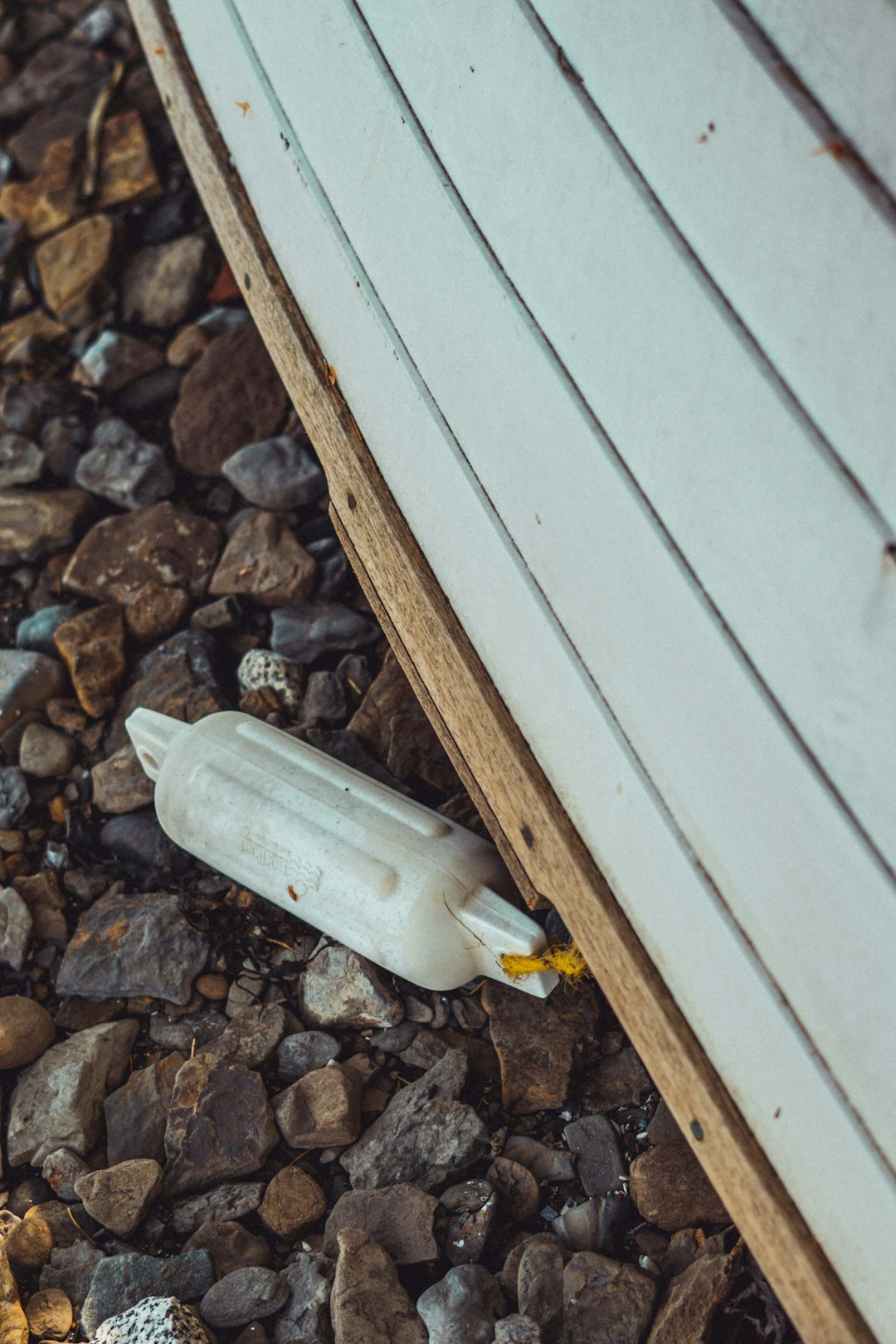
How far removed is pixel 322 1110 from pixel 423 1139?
17 cm

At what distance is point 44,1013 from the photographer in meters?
2.01

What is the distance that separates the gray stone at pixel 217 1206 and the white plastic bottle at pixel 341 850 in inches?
15.5

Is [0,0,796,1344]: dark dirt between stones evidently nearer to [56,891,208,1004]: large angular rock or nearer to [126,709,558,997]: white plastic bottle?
[56,891,208,1004]: large angular rock

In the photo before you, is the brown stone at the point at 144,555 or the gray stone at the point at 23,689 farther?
the brown stone at the point at 144,555

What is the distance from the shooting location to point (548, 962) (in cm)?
175

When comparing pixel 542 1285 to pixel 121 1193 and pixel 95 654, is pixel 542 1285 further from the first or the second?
pixel 95 654

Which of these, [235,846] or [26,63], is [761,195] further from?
[26,63]

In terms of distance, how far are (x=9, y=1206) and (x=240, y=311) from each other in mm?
2158

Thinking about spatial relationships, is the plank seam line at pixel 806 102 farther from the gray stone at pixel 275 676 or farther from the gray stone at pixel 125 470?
the gray stone at pixel 125 470

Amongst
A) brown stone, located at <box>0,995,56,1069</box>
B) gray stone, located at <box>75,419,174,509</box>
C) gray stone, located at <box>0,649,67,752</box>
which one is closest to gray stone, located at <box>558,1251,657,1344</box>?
brown stone, located at <box>0,995,56,1069</box>

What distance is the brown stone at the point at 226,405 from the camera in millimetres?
2754

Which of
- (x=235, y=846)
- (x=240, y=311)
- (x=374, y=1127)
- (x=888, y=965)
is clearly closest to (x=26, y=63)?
(x=240, y=311)

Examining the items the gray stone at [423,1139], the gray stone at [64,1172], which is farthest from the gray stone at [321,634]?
the gray stone at [64,1172]

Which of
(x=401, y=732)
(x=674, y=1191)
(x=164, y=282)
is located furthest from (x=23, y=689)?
(x=674, y=1191)
